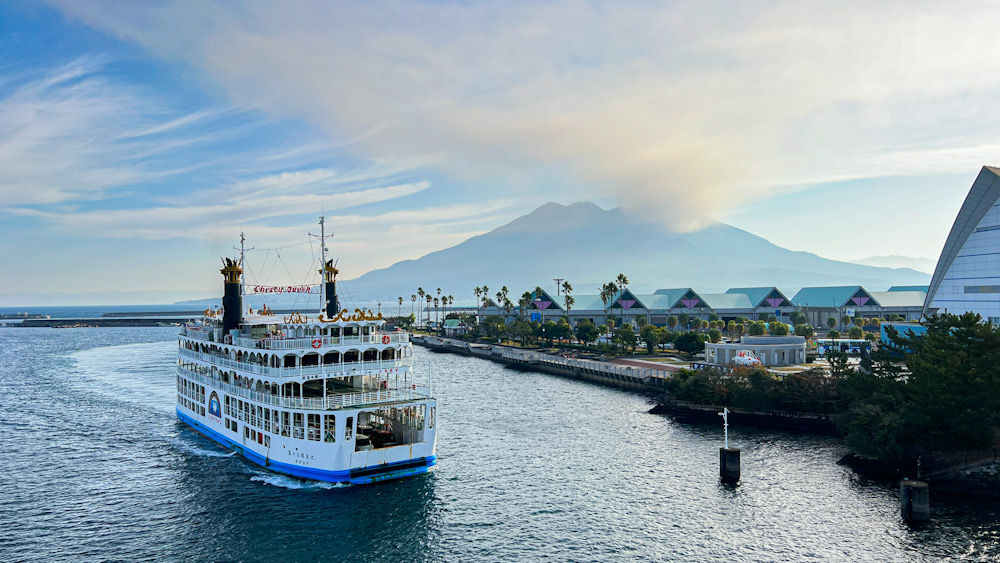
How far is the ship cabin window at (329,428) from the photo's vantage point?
110 ft

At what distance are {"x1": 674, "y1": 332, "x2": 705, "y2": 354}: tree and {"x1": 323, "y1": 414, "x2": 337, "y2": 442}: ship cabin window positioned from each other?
63.6m

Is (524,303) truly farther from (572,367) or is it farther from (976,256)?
(976,256)

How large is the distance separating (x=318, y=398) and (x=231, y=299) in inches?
592

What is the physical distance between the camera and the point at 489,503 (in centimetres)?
3347

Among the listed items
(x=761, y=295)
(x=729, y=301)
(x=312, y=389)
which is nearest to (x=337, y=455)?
(x=312, y=389)

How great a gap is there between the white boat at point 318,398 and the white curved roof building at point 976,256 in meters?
74.5

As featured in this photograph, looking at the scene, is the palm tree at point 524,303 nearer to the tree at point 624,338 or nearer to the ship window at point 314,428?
the tree at point 624,338

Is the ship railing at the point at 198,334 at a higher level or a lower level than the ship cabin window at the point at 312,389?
higher

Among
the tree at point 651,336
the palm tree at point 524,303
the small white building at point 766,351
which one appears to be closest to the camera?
the small white building at point 766,351

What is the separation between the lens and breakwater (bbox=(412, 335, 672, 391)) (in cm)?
7250

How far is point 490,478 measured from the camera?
3772cm

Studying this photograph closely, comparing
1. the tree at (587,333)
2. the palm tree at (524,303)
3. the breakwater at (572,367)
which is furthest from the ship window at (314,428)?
the palm tree at (524,303)

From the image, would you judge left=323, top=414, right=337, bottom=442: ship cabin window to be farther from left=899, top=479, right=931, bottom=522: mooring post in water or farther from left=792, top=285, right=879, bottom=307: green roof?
left=792, top=285, right=879, bottom=307: green roof

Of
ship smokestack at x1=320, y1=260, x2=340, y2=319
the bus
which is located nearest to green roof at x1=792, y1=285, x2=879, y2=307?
the bus
